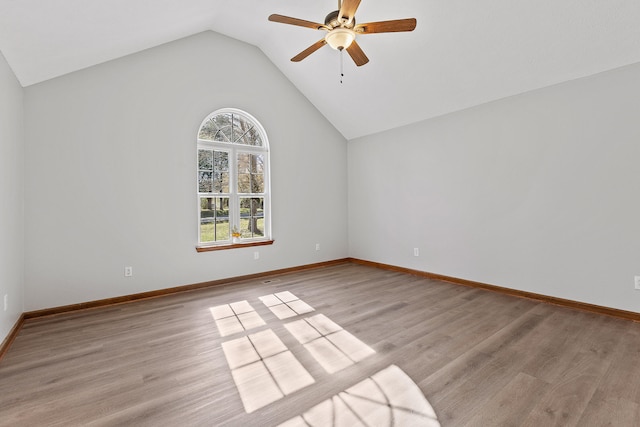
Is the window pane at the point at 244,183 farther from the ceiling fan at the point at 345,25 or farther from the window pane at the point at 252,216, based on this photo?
the ceiling fan at the point at 345,25

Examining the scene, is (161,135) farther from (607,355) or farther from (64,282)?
(607,355)

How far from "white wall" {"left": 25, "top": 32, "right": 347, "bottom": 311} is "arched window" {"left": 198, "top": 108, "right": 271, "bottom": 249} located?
178 millimetres

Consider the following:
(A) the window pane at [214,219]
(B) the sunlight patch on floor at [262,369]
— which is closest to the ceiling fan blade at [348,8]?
(B) the sunlight patch on floor at [262,369]

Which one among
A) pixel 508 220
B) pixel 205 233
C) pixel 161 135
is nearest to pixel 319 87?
pixel 161 135

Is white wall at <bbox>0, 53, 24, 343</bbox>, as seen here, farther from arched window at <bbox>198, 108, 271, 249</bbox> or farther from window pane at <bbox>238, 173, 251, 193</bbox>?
window pane at <bbox>238, 173, 251, 193</bbox>

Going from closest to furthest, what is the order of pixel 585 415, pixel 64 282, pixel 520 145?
pixel 585 415 → pixel 64 282 → pixel 520 145

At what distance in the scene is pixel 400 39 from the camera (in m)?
3.43

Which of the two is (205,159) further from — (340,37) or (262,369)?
(262,369)

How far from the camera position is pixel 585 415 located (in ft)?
5.18

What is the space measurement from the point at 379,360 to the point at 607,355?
68.2 inches

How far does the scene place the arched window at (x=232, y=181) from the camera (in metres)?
4.24

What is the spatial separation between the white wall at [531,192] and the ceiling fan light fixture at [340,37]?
7.85ft

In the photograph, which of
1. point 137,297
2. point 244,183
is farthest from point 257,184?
point 137,297

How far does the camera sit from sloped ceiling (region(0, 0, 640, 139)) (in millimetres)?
2434
